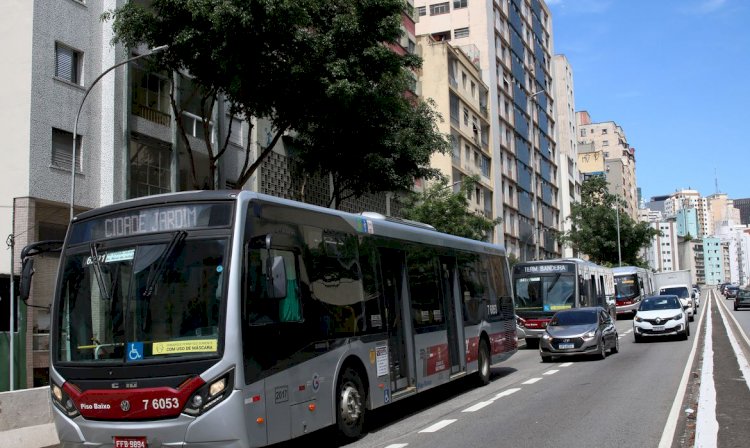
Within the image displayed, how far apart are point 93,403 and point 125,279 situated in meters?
1.32

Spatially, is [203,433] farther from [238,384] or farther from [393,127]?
[393,127]

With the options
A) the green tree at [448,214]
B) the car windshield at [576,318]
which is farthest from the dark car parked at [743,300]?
the car windshield at [576,318]

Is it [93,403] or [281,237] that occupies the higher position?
[281,237]

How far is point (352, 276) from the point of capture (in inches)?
404

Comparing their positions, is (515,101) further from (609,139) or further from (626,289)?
(609,139)

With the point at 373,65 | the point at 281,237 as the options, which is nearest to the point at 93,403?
the point at 281,237

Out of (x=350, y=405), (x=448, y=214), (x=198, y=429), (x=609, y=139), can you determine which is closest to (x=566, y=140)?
(x=609, y=139)

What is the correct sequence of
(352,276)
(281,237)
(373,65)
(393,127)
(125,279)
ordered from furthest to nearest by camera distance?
(393,127), (373,65), (352,276), (281,237), (125,279)

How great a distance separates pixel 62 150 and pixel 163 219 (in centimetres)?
1390

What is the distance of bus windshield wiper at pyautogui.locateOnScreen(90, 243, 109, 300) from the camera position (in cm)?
796

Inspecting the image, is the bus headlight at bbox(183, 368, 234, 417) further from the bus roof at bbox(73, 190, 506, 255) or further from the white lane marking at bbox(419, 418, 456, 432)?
the white lane marking at bbox(419, 418, 456, 432)

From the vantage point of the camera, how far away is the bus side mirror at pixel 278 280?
7812 millimetres

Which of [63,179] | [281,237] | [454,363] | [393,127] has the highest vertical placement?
[393,127]

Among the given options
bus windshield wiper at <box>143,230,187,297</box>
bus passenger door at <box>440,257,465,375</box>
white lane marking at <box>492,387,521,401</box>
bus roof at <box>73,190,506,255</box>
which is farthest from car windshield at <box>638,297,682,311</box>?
bus windshield wiper at <box>143,230,187,297</box>
